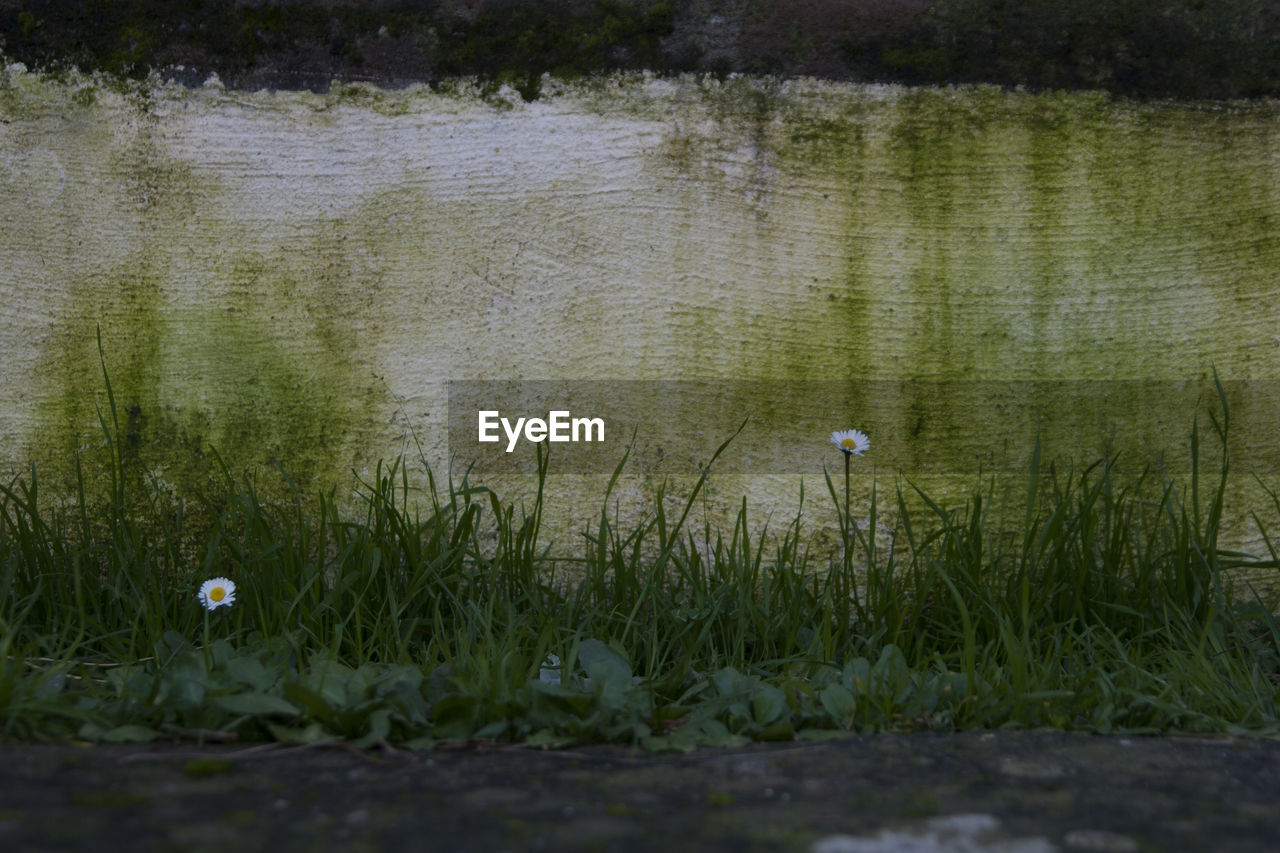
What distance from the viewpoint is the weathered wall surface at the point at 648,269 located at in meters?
2.13

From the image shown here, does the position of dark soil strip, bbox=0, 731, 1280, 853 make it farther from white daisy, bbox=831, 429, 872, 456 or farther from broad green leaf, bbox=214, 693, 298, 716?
white daisy, bbox=831, 429, 872, 456

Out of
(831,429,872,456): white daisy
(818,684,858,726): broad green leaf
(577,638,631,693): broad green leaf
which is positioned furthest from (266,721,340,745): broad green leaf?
(831,429,872,456): white daisy

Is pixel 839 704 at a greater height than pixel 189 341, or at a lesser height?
lesser

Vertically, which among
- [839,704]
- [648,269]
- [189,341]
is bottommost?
[839,704]

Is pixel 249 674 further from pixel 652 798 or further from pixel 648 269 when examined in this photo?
pixel 648 269

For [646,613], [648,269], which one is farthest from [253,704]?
[648,269]

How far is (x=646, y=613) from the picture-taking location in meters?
1.91

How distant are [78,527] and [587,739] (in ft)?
4.47

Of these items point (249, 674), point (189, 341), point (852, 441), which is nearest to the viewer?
point (249, 674)

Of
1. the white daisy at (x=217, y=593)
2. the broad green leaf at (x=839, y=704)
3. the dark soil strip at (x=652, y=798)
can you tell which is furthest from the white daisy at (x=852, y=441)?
the white daisy at (x=217, y=593)

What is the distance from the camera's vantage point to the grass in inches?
57.6

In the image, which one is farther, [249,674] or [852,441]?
[852,441]

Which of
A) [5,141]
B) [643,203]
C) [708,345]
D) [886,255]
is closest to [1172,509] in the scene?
[886,255]

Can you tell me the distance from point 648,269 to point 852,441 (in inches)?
23.0
